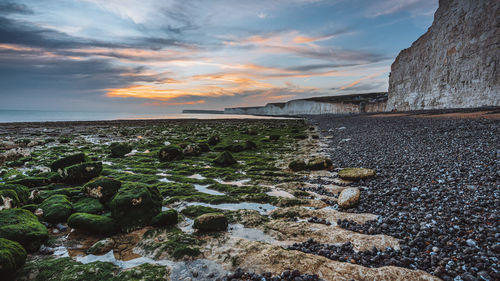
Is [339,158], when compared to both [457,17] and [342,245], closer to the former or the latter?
[342,245]

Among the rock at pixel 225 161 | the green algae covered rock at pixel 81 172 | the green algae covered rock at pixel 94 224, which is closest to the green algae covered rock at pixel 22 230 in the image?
the green algae covered rock at pixel 94 224

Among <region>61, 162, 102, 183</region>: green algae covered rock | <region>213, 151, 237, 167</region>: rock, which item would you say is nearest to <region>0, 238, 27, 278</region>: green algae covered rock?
<region>61, 162, 102, 183</region>: green algae covered rock

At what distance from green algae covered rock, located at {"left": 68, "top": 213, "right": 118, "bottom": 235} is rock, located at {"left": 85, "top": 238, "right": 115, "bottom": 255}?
0.45m

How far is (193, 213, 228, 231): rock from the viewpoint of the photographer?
537 cm

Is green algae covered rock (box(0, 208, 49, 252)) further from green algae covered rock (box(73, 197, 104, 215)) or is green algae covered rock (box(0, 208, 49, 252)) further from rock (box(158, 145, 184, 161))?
rock (box(158, 145, 184, 161))

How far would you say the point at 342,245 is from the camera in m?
4.54

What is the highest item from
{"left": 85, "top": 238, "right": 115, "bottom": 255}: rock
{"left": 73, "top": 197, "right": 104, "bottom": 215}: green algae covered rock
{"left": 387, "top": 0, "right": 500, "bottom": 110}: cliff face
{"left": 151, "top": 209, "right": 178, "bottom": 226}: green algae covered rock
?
{"left": 387, "top": 0, "right": 500, "bottom": 110}: cliff face

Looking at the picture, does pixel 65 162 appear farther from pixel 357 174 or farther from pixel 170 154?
pixel 357 174

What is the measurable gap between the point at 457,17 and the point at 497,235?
4334 cm

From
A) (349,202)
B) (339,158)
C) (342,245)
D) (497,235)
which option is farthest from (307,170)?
(497,235)

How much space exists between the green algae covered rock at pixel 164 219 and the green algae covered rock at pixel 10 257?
90.6 inches

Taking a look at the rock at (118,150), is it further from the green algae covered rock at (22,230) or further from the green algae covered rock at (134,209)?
the green algae covered rock at (22,230)

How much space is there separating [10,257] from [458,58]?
151 ft

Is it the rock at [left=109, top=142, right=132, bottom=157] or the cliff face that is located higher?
the cliff face
